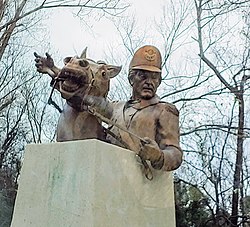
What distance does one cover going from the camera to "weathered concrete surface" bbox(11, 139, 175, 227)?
1.50 metres

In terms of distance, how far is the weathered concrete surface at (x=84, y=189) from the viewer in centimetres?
150

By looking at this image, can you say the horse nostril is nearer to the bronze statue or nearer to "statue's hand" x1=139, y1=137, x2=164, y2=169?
the bronze statue

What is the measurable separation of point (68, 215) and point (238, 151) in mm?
6660

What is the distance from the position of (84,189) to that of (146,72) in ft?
2.09

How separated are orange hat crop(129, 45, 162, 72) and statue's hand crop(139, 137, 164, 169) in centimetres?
39

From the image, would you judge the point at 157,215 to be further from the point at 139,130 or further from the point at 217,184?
the point at 217,184

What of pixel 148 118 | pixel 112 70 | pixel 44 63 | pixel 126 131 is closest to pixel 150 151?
pixel 126 131

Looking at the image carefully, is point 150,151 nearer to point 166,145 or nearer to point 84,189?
point 166,145

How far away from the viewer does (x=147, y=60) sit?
76.5 inches

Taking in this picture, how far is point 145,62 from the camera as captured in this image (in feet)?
6.37

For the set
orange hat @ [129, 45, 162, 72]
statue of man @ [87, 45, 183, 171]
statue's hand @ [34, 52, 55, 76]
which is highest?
orange hat @ [129, 45, 162, 72]

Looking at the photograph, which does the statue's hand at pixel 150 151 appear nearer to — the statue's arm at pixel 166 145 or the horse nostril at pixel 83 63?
the statue's arm at pixel 166 145

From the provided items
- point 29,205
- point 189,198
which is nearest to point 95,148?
point 29,205

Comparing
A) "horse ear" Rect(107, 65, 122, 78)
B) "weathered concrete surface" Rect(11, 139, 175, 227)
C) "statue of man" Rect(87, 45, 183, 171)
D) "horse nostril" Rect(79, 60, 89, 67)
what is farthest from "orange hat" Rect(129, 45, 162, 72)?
"weathered concrete surface" Rect(11, 139, 175, 227)
